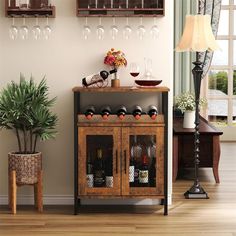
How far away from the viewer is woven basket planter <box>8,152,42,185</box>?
231 inches

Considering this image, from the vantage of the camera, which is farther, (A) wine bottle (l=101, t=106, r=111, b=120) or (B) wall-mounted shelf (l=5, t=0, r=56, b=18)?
(B) wall-mounted shelf (l=5, t=0, r=56, b=18)

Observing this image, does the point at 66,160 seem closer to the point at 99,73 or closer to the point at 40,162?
the point at 40,162

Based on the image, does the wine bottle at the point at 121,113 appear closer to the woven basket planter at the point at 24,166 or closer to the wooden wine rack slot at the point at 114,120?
the wooden wine rack slot at the point at 114,120

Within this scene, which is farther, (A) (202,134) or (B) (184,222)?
(A) (202,134)

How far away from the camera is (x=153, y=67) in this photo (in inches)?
241

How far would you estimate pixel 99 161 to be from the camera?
5871 millimetres

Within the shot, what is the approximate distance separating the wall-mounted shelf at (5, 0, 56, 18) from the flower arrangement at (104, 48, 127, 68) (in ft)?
1.84

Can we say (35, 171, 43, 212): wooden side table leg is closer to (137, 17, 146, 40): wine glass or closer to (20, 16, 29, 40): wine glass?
(20, 16, 29, 40): wine glass

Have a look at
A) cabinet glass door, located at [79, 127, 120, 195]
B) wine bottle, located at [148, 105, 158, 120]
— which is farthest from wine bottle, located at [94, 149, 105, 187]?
wine bottle, located at [148, 105, 158, 120]

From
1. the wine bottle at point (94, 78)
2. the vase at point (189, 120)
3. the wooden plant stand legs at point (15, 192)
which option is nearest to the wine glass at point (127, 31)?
the wine bottle at point (94, 78)

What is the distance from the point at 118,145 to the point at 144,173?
31 cm

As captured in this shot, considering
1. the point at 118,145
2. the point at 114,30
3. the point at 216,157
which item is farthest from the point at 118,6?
the point at 216,157

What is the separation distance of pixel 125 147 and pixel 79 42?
3.23ft

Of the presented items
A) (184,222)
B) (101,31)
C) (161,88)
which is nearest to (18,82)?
(101,31)
